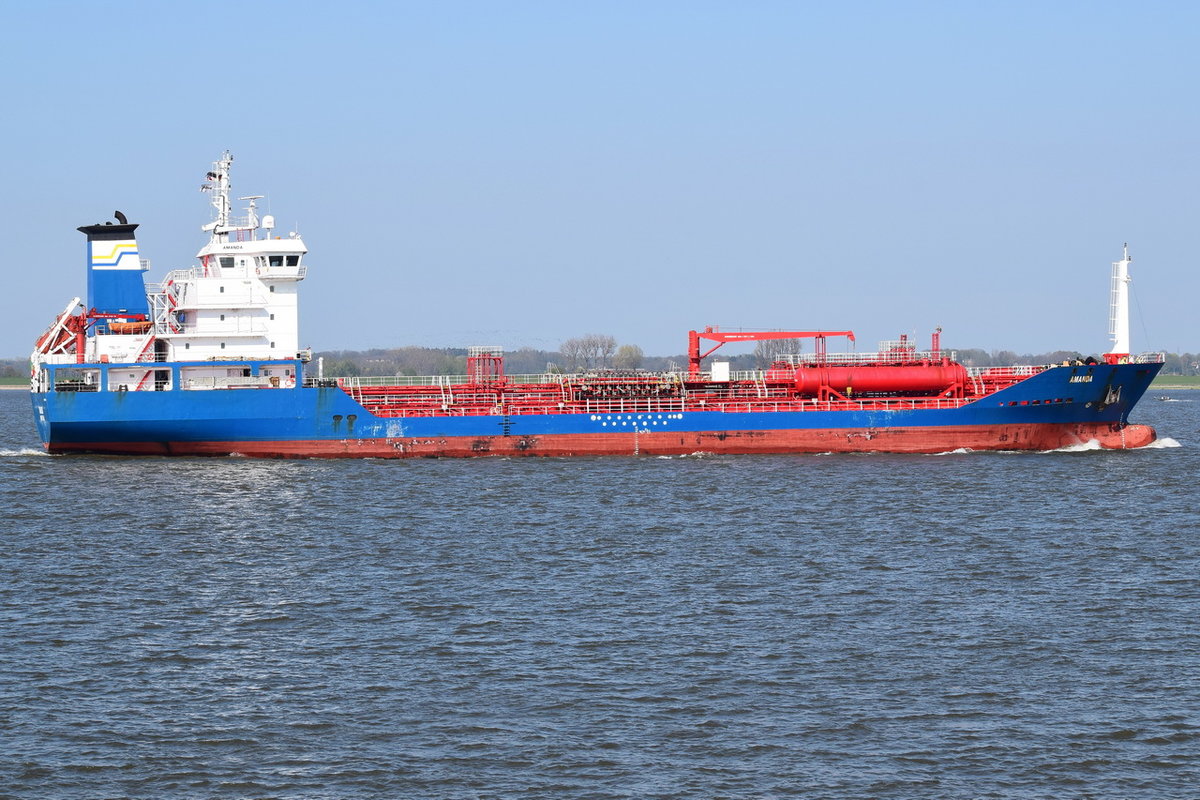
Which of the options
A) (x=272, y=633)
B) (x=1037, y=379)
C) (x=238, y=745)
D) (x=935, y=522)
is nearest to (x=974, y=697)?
(x=238, y=745)

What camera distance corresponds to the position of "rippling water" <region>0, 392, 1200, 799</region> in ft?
49.2

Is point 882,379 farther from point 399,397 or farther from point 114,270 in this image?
point 114,270

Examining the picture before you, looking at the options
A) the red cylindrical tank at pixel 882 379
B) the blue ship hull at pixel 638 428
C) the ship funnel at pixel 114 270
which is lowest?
the blue ship hull at pixel 638 428

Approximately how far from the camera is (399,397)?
160 feet


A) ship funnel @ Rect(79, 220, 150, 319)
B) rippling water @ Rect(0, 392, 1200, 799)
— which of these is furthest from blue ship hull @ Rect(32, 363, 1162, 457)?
rippling water @ Rect(0, 392, 1200, 799)

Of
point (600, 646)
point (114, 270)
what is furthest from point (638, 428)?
point (600, 646)

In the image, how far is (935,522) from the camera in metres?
32.1

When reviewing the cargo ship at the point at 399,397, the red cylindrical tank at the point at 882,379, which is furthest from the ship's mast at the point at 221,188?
the red cylindrical tank at the point at 882,379

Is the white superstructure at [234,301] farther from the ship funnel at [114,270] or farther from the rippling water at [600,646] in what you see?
the rippling water at [600,646]

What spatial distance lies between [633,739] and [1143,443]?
39.9 meters

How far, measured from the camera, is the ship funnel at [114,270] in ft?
154

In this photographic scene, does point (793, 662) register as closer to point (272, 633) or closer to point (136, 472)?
point (272, 633)

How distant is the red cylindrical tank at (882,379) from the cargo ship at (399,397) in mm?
56

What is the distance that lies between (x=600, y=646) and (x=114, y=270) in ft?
110
